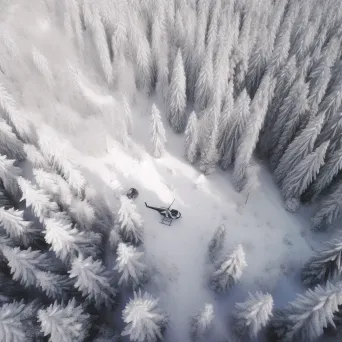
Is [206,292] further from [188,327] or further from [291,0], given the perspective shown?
[291,0]

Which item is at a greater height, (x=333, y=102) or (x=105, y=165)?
(x=333, y=102)

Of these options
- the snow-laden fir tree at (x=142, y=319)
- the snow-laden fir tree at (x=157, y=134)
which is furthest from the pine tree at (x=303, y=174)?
the snow-laden fir tree at (x=142, y=319)

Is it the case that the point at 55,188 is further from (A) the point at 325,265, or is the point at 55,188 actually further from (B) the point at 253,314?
(A) the point at 325,265

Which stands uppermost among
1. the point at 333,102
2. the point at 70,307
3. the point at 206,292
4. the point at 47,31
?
the point at 333,102

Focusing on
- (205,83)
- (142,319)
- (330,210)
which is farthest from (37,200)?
(330,210)

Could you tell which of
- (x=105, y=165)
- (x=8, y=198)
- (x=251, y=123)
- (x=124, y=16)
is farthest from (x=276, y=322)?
(x=124, y=16)
